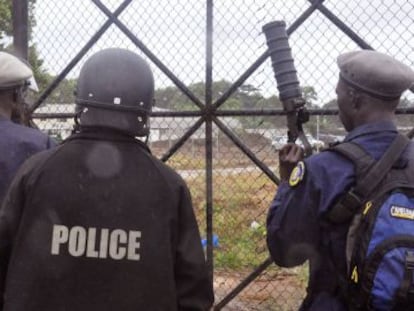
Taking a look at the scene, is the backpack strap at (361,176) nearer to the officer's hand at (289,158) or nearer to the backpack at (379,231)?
the backpack at (379,231)

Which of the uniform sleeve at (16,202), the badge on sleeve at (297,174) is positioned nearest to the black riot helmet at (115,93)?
the uniform sleeve at (16,202)

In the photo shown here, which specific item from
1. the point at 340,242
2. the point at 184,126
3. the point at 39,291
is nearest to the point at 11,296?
the point at 39,291

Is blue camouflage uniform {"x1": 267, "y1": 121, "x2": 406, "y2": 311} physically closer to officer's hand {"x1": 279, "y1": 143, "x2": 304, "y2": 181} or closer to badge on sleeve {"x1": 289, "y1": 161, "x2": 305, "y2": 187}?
badge on sleeve {"x1": 289, "y1": 161, "x2": 305, "y2": 187}

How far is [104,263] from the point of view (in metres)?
1.91

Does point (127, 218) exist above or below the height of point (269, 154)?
above

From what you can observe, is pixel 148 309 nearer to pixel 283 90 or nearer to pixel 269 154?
pixel 283 90

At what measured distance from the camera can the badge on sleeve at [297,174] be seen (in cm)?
220

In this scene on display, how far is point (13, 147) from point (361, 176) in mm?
1602

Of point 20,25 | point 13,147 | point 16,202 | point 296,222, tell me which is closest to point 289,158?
point 296,222

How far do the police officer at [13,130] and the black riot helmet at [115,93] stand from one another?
0.81 metres

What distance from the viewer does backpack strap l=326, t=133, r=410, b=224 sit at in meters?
2.10

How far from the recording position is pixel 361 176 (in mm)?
2133

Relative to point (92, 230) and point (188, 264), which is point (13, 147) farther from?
point (188, 264)

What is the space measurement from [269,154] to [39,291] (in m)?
2.41
